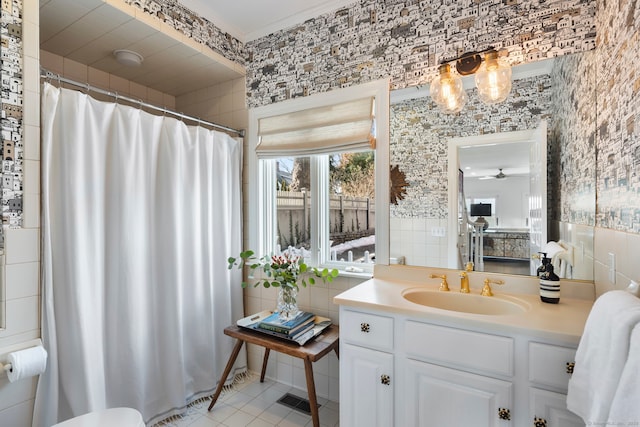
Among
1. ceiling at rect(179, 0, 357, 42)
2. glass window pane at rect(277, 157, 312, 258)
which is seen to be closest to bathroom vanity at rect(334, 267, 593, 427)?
glass window pane at rect(277, 157, 312, 258)

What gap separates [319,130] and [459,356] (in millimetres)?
1544

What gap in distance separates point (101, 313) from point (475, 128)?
2.21 m

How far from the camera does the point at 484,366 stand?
1.17 metres

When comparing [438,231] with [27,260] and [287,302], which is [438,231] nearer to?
[287,302]

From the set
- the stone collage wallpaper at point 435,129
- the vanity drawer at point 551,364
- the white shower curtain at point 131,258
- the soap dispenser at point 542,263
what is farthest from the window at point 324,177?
the vanity drawer at point 551,364

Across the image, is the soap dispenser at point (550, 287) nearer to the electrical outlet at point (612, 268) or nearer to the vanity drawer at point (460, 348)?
the electrical outlet at point (612, 268)

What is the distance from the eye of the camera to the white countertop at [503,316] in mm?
1088

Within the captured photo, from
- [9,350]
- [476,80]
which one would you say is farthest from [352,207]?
[9,350]

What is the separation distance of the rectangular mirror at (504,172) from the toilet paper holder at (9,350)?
1805 millimetres

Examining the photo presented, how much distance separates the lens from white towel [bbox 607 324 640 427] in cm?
67

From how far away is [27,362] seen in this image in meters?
1.25

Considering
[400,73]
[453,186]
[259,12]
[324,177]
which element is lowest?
[453,186]

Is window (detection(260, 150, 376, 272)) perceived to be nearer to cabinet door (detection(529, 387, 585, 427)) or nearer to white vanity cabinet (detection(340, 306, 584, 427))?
white vanity cabinet (detection(340, 306, 584, 427))

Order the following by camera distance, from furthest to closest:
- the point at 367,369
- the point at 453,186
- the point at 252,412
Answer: the point at 252,412, the point at 453,186, the point at 367,369
